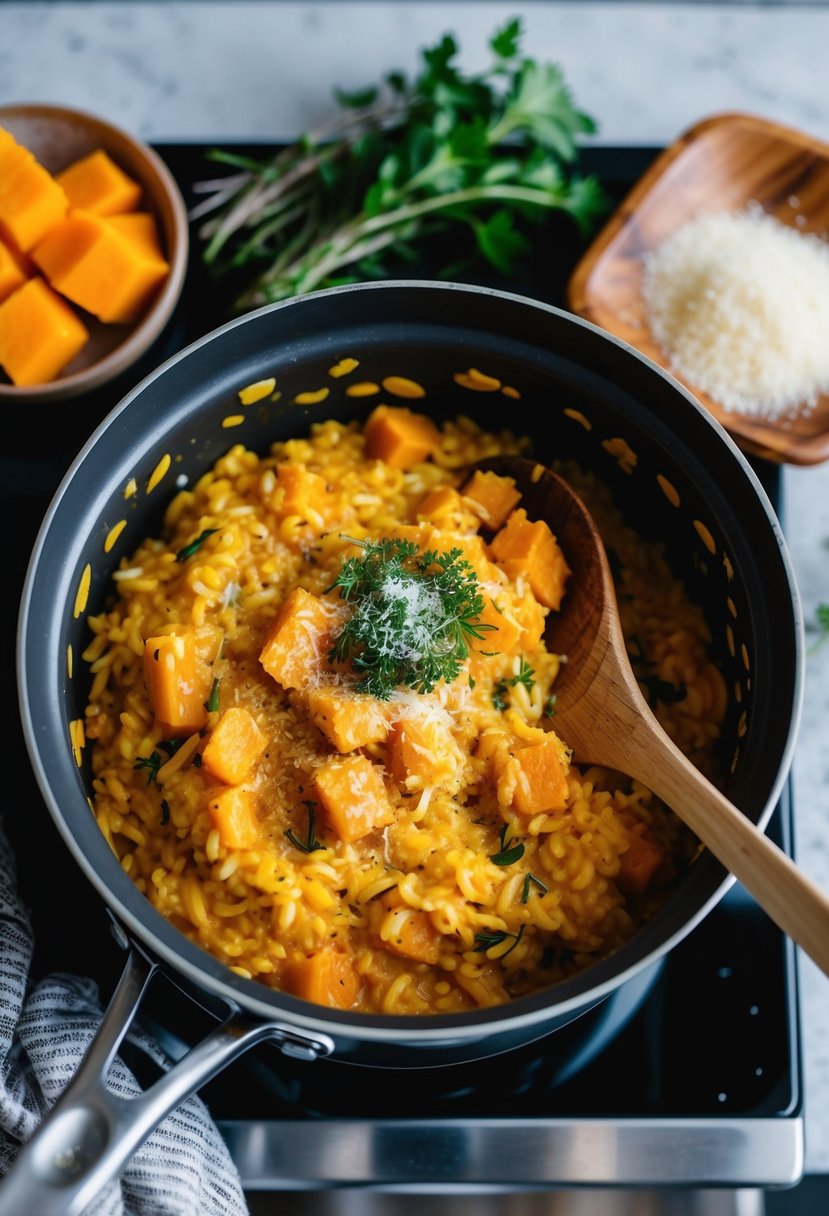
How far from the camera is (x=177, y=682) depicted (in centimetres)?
240

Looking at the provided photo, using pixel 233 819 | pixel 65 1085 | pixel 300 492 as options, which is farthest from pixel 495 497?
pixel 65 1085

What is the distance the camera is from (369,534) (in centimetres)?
264

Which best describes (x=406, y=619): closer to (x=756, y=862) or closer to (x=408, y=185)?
(x=756, y=862)

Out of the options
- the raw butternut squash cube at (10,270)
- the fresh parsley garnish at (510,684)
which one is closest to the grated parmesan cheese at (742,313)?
the fresh parsley garnish at (510,684)

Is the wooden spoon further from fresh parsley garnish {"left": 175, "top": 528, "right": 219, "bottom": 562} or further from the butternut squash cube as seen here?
fresh parsley garnish {"left": 175, "top": 528, "right": 219, "bottom": 562}

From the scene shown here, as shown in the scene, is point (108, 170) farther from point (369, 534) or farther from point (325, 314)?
point (369, 534)

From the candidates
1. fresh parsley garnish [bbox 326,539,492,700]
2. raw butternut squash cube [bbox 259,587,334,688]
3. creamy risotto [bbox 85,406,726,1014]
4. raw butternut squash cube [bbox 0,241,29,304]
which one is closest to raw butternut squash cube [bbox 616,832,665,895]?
creamy risotto [bbox 85,406,726,1014]

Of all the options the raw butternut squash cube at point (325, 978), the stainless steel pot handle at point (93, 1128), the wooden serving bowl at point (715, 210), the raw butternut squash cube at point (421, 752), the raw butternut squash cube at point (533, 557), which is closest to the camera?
the stainless steel pot handle at point (93, 1128)

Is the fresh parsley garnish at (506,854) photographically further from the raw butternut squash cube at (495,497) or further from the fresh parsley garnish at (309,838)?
the raw butternut squash cube at (495,497)

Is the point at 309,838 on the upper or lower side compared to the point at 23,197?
lower

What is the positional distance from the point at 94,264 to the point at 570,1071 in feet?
7.26

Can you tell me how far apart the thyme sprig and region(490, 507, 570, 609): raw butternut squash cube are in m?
0.84

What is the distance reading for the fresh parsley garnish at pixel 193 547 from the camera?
260 cm

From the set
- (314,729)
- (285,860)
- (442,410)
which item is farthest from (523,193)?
(285,860)
